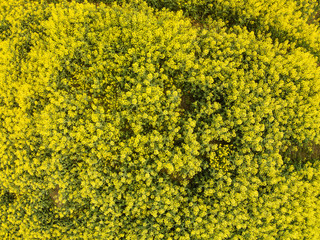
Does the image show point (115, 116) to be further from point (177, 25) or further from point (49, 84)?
point (177, 25)

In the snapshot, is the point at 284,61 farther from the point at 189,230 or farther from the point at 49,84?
the point at 49,84

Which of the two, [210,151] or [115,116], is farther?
[210,151]

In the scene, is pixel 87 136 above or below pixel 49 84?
below

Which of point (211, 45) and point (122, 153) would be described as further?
point (211, 45)

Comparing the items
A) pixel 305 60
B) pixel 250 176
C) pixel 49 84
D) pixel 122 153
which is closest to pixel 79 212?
pixel 122 153

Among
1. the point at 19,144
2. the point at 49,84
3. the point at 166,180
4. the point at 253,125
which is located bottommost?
the point at 19,144

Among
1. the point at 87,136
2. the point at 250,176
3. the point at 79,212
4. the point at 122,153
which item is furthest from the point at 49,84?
the point at 250,176
